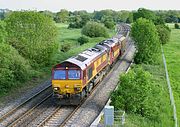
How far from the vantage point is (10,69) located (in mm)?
31250

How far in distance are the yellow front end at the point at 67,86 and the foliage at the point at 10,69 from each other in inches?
244

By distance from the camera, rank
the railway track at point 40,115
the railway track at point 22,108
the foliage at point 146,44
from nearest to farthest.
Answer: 1. the railway track at point 40,115
2. the railway track at point 22,108
3. the foliage at point 146,44

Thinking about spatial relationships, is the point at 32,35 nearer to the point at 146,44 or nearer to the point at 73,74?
the point at 73,74

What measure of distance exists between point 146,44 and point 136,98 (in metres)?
23.1

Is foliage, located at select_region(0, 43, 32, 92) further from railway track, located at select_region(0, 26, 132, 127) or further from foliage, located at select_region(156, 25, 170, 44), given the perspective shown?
foliage, located at select_region(156, 25, 170, 44)

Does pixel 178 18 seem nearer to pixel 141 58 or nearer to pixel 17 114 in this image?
pixel 141 58

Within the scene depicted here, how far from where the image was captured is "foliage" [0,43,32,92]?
29109mm

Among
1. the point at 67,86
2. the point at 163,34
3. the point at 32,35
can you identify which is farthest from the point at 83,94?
the point at 163,34

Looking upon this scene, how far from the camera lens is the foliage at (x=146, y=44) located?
46031 mm

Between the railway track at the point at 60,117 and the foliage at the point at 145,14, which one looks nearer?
the railway track at the point at 60,117

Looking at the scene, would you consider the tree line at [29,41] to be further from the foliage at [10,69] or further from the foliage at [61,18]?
the foliage at [61,18]

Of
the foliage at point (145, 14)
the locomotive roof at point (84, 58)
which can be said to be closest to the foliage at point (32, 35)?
the locomotive roof at point (84, 58)

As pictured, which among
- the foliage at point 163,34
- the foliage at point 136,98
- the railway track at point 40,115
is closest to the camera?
the railway track at point 40,115

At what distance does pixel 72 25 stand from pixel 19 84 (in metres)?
93.9
